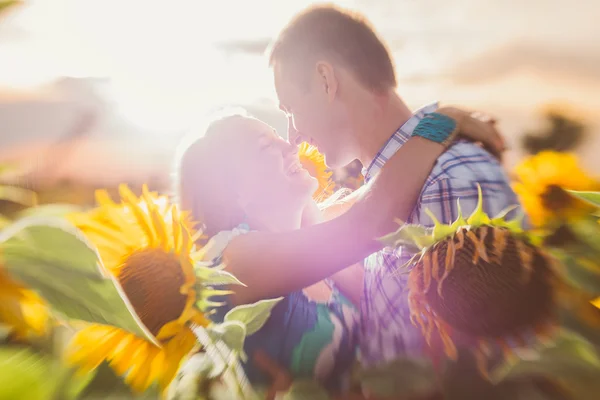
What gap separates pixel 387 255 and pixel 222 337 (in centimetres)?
65

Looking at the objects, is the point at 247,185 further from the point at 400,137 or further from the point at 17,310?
the point at 17,310

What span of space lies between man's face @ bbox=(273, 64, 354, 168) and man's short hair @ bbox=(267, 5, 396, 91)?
4 centimetres

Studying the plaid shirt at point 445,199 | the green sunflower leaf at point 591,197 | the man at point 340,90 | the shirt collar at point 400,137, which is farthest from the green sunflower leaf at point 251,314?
the shirt collar at point 400,137

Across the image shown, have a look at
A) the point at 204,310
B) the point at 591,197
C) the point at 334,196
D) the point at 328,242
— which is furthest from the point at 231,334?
the point at 334,196

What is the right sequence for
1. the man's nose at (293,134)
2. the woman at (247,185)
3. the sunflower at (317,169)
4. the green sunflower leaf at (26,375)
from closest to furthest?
the green sunflower leaf at (26,375) < the woman at (247,185) < the sunflower at (317,169) < the man's nose at (293,134)

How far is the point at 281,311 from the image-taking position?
66cm

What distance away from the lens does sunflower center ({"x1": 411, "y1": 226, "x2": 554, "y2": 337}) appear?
0.57 feet

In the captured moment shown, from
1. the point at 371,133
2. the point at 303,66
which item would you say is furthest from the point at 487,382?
the point at 303,66

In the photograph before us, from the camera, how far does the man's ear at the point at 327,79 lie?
110 centimetres

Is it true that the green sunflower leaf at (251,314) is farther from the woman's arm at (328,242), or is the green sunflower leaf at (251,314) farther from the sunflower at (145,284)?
the woman's arm at (328,242)

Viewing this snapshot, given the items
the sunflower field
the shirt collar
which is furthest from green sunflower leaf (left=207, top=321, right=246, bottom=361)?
the shirt collar

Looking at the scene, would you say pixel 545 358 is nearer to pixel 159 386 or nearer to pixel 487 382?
pixel 487 382

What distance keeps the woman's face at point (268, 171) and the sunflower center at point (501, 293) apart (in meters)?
0.67

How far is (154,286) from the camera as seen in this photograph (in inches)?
7.7
